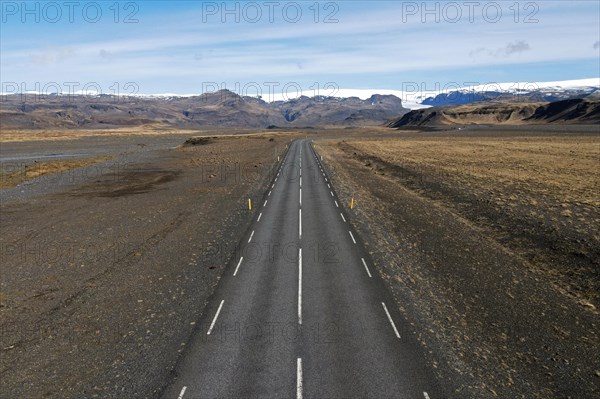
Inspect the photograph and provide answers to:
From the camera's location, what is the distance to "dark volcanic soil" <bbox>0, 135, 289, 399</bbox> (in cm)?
1483

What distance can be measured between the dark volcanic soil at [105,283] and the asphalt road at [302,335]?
137 cm

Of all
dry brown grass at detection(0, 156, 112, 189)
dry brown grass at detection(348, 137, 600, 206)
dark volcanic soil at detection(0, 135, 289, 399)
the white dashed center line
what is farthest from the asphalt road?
dry brown grass at detection(0, 156, 112, 189)

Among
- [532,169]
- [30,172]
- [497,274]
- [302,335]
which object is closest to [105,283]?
[302,335]

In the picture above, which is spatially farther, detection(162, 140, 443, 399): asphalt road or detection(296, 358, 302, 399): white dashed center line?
detection(162, 140, 443, 399): asphalt road

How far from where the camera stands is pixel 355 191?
47.8 metres

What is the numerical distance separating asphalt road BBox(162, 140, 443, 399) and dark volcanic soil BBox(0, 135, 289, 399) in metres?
1.37

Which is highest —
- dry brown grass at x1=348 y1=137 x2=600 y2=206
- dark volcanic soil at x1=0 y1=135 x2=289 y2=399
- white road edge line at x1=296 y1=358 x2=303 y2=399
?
dry brown grass at x1=348 y1=137 x2=600 y2=206

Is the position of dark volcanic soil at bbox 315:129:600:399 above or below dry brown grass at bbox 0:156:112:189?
below

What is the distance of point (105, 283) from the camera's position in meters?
22.5

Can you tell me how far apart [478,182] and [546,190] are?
831cm

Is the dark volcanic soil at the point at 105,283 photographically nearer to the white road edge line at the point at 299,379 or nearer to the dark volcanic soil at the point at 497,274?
the white road edge line at the point at 299,379

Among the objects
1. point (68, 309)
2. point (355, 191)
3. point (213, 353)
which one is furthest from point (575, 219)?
point (68, 309)

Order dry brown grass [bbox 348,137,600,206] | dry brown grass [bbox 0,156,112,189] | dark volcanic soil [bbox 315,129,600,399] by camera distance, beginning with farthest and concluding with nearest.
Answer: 1. dry brown grass [bbox 0,156,112,189]
2. dry brown grass [bbox 348,137,600,206]
3. dark volcanic soil [bbox 315,129,600,399]

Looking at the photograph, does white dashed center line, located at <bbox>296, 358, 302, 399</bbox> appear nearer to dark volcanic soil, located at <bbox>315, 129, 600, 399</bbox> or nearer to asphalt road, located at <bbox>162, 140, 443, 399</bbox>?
asphalt road, located at <bbox>162, 140, 443, 399</bbox>
